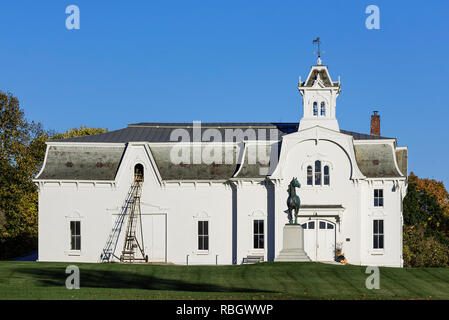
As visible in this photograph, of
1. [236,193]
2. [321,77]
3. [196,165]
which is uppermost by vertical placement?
[321,77]

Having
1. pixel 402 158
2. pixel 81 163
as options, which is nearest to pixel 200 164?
pixel 81 163

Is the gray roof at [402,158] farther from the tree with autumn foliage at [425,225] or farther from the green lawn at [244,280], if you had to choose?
the green lawn at [244,280]

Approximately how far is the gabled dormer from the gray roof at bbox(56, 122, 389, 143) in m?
2.36

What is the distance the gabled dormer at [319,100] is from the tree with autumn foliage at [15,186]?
23.8 m

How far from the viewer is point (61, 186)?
161 ft

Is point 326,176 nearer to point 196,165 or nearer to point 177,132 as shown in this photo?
point 196,165

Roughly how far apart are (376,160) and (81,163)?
18.5 meters

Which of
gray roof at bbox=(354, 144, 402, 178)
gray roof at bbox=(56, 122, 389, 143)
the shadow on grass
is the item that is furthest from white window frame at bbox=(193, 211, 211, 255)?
the shadow on grass

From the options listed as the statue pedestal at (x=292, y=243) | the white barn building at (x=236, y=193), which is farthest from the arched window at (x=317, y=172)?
the statue pedestal at (x=292, y=243)

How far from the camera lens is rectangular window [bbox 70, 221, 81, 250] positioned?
4906cm

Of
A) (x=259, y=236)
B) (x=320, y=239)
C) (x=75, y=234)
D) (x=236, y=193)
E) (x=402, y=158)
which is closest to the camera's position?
(x=320, y=239)

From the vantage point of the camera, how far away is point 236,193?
158ft
